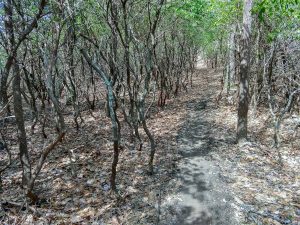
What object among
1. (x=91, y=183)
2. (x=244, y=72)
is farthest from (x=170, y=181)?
(x=244, y=72)

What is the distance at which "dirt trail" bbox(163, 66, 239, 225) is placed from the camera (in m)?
5.64

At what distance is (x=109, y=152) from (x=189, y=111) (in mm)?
6545

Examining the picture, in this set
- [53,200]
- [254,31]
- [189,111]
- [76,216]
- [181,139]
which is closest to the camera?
[76,216]

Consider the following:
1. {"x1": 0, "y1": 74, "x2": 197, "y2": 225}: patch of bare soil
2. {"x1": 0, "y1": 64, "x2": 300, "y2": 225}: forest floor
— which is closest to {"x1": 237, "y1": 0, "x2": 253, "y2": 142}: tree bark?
{"x1": 0, "y1": 64, "x2": 300, "y2": 225}: forest floor

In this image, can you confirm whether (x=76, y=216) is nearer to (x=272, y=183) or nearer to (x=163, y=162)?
(x=163, y=162)

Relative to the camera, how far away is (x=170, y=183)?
22.9 ft

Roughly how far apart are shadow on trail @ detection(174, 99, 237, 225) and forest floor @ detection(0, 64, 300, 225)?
2 cm

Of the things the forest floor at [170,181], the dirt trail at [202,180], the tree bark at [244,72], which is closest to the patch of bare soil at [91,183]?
the forest floor at [170,181]

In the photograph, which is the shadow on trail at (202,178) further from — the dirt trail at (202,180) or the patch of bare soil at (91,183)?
the patch of bare soil at (91,183)

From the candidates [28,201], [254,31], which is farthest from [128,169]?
[254,31]

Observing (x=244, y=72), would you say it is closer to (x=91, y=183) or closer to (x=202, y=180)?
(x=202, y=180)

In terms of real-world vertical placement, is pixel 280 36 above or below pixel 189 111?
above

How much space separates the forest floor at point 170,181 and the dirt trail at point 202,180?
2 centimetres

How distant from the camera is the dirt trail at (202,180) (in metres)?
5.64
